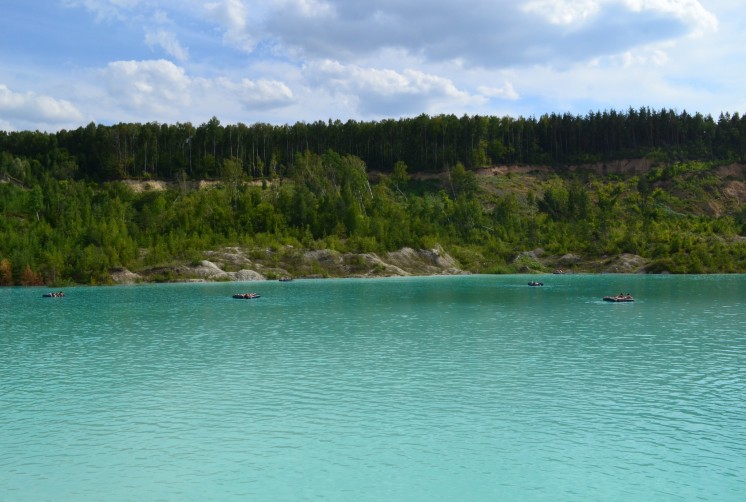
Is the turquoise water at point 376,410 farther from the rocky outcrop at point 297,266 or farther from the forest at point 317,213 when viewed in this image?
the forest at point 317,213

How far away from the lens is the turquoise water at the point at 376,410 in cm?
2098

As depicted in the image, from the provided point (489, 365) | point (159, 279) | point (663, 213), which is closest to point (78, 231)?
point (159, 279)

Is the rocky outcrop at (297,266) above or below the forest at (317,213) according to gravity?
below

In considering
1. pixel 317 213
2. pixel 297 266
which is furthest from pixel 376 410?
pixel 317 213

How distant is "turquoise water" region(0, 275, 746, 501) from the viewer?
21.0m

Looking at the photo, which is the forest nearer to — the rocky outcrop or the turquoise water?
the rocky outcrop

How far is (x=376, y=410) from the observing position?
29.5m

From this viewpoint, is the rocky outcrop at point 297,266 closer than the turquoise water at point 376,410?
No

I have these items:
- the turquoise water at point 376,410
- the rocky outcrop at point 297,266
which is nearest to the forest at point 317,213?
the rocky outcrop at point 297,266

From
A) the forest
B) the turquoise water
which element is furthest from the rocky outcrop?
the turquoise water

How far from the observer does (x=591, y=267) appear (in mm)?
150125

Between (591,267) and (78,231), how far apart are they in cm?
11367

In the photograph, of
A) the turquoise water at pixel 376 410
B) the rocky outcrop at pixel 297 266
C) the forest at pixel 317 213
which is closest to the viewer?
the turquoise water at pixel 376 410

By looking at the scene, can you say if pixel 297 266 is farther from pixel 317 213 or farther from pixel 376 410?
pixel 376 410
